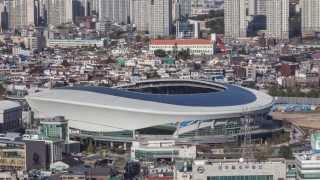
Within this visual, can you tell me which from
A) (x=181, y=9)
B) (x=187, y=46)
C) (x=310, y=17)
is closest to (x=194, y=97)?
(x=187, y=46)

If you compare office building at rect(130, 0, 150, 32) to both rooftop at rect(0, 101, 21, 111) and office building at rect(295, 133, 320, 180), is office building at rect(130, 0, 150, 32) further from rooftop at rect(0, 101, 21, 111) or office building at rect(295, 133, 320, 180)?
office building at rect(295, 133, 320, 180)

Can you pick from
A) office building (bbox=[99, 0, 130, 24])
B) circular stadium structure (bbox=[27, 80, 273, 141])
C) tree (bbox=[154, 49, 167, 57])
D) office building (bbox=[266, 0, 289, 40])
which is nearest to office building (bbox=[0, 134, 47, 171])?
circular stadium structure (bbox=[27, 80, 273, 141])

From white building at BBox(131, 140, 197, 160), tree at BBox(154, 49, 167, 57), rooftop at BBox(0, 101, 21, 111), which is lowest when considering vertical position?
white building at BBox(131, 140, 197, 160)

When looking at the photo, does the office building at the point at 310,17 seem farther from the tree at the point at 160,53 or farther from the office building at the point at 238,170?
the office building at the point at 238,170

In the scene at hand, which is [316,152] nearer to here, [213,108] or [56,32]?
[213,108]

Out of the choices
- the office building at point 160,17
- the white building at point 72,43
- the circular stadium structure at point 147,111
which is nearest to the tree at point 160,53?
the white building at point 72,43

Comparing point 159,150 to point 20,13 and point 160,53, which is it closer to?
point 160,53

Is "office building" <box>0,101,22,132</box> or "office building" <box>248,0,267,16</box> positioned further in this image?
"office building" <box>248,0,267,16</box>

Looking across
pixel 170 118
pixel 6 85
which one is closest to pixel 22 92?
pixel 6 85
